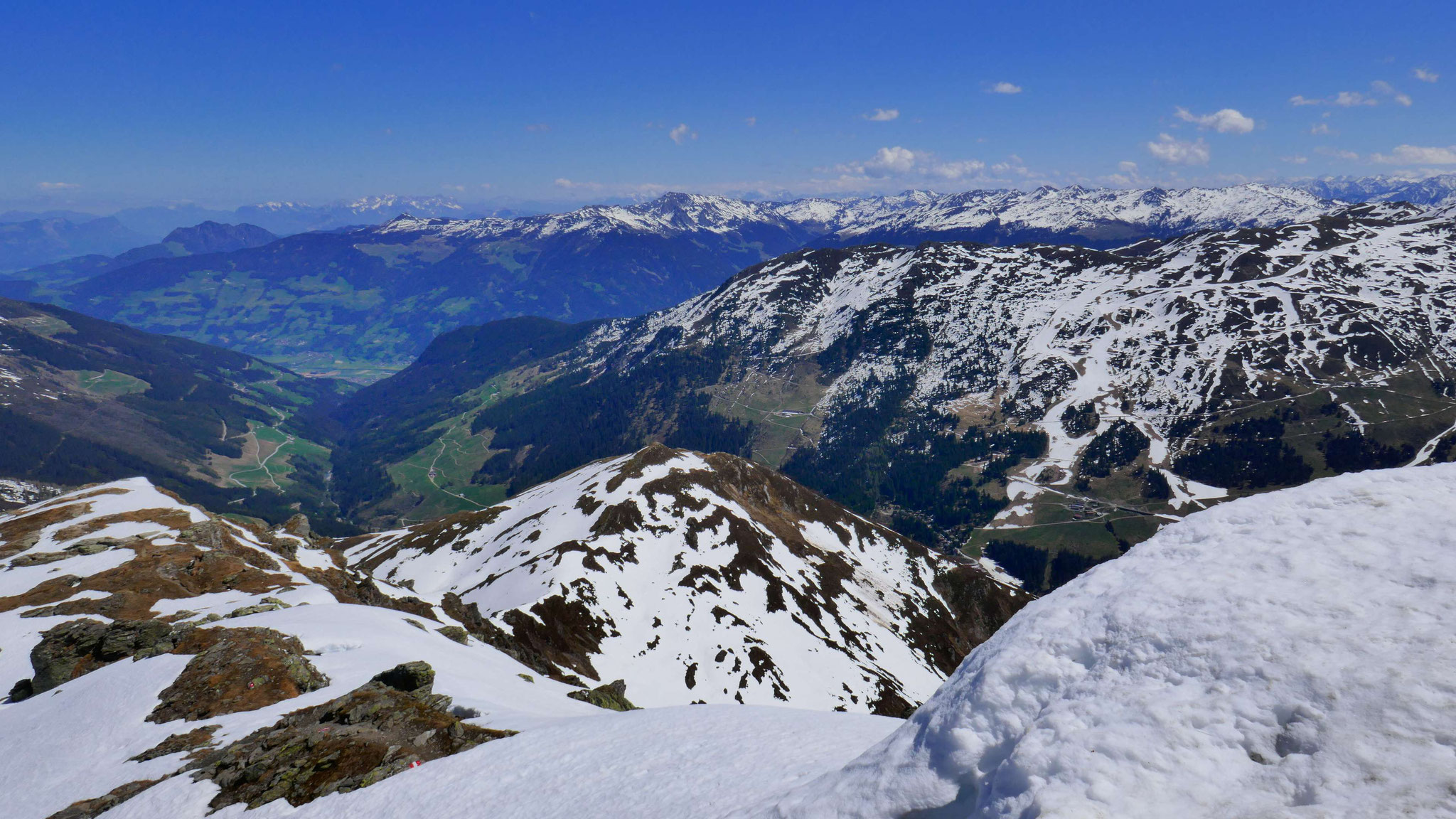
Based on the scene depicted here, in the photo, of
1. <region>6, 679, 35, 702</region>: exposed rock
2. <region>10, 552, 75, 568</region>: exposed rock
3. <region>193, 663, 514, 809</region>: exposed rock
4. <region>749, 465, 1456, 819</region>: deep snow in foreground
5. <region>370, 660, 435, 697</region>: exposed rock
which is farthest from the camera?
<region>10, 552, 75, 568</region>: exposed rock

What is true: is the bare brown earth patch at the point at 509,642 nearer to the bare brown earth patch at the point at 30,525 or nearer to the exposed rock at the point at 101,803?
the exposed rock at the point at 101,803

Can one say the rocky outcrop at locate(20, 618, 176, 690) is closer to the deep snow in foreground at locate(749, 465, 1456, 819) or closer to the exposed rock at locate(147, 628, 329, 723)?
the exposed rock at locate(147, 628, 329, 723)

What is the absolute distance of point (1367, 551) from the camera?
33.8 ft

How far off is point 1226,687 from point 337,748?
27.3 meters

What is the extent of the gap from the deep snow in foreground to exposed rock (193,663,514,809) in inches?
640

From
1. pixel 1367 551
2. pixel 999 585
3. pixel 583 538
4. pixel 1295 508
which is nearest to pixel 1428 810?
pixel 1367 551

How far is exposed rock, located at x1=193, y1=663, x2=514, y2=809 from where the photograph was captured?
65.3 ft

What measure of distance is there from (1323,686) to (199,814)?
29741 millimetres

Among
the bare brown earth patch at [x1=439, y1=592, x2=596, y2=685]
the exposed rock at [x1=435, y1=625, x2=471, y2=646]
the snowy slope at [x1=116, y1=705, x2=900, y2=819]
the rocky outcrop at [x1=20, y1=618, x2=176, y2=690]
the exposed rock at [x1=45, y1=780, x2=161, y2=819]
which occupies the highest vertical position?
Answer: the snowy slope at [x1=116, y1=705, x2=900, y2=819]

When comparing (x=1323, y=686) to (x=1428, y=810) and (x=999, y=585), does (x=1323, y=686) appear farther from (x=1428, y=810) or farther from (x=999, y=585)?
(x=999, y=585)

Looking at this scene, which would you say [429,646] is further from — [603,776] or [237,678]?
[603,776]

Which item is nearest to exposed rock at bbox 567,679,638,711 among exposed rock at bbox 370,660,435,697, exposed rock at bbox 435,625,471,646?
exposed rock at bbox 435,625,471,646

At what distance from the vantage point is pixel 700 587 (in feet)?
339

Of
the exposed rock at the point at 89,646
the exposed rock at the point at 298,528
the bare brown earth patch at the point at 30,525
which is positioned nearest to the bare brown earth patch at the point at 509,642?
the exposed rock at the point at 89,646
